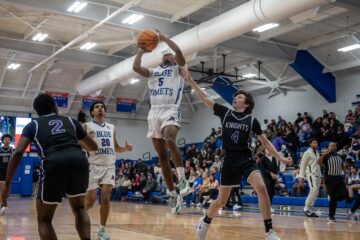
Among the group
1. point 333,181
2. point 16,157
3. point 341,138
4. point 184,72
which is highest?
point 184,72

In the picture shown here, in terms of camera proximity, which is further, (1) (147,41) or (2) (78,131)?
(1) (147,41)

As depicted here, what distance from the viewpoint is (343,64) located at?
2102 cm

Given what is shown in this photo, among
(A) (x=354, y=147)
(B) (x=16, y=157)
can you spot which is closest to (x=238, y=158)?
(B) (x=16, y=157)

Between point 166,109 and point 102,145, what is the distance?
1.13m

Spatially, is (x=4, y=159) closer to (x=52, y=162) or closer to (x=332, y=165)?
(x=52, y=162)

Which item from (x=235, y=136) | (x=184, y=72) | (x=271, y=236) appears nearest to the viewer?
(x=271, y=236)

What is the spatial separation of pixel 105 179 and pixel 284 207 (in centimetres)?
1047

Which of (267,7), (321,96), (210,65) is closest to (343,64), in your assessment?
(321,96)

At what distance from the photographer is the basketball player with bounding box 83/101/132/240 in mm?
6430

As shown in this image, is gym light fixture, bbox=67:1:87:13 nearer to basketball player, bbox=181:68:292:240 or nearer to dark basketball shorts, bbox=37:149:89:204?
basketball player, bbox=181:68:292:240

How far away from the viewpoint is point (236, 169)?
570 centimetres

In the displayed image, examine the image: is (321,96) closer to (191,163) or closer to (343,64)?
(343,64)

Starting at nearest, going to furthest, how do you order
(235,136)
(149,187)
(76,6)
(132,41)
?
1. (235,136)
2. (76,6)
3. (132,41)
4. (149,187)

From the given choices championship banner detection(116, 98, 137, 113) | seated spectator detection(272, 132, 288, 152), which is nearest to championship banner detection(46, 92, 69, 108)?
championship banner detection(116, 98, 137, 113)
